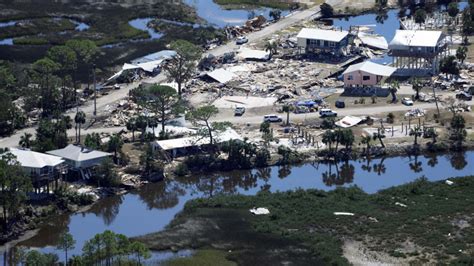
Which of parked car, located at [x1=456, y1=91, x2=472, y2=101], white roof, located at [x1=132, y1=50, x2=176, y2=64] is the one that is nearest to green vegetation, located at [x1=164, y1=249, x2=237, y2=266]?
parked car, located at [x1=456, y1=91, x2=472, y2=101]

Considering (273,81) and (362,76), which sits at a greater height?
(362,76)

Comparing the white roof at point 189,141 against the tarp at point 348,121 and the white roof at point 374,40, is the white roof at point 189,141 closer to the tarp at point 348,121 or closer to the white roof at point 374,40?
the tarp at point 348,121

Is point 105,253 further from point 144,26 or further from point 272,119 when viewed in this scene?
point 144,26

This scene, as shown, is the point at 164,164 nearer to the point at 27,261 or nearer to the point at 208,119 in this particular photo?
the point at 208,119

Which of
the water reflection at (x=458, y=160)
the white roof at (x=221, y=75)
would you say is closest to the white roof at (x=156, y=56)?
the white roof at (x=221, y=75)

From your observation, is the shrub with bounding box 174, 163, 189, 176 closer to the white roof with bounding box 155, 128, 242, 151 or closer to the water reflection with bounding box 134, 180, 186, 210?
the water reflection with bounding box 134, 180, 186, 210

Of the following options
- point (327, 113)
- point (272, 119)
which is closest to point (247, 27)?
point (327, 113)
